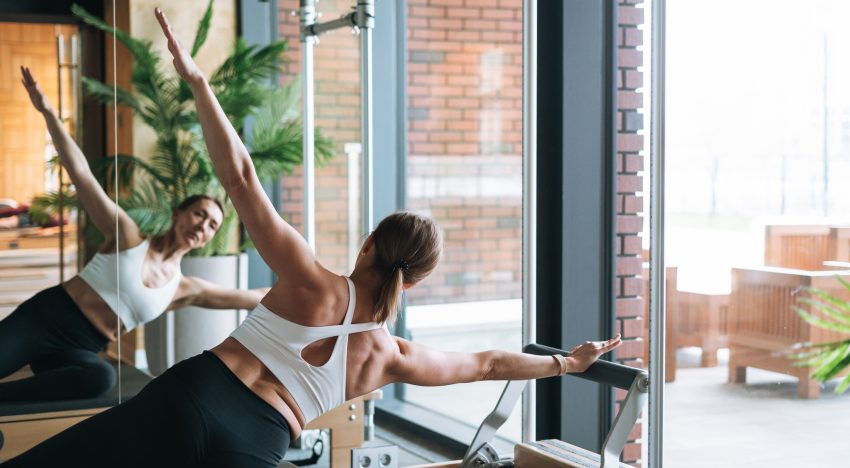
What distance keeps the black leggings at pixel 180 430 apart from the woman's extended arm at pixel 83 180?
1560 mm

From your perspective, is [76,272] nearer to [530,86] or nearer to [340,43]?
A: [530,86]

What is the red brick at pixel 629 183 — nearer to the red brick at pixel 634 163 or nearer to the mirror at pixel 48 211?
the red brick at pixel 634 163

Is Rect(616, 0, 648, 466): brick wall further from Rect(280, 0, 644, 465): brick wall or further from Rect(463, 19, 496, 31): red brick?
Rect(463, 19, 496, 31): red brick

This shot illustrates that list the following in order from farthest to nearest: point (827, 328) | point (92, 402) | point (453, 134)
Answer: point (453, 134), point (92, 402), point (827, 328)

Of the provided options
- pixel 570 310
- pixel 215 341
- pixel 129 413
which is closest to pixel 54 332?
pixel 215 341

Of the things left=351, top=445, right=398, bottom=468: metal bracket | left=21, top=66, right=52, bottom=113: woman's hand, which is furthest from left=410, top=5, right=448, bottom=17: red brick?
left=351, top=445, right=398, bottom=468: metal bracket

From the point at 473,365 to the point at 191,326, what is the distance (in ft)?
5.67

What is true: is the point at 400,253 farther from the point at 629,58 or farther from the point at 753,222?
the point at 629,58

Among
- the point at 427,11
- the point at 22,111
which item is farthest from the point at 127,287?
the point at 427,11

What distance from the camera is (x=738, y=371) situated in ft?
9.84

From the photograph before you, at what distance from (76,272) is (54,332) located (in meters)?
0.23

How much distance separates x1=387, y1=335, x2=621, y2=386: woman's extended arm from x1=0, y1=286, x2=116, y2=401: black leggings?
1559mm

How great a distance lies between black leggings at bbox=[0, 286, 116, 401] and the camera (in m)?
3.46

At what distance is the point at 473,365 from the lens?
2.57 metres
